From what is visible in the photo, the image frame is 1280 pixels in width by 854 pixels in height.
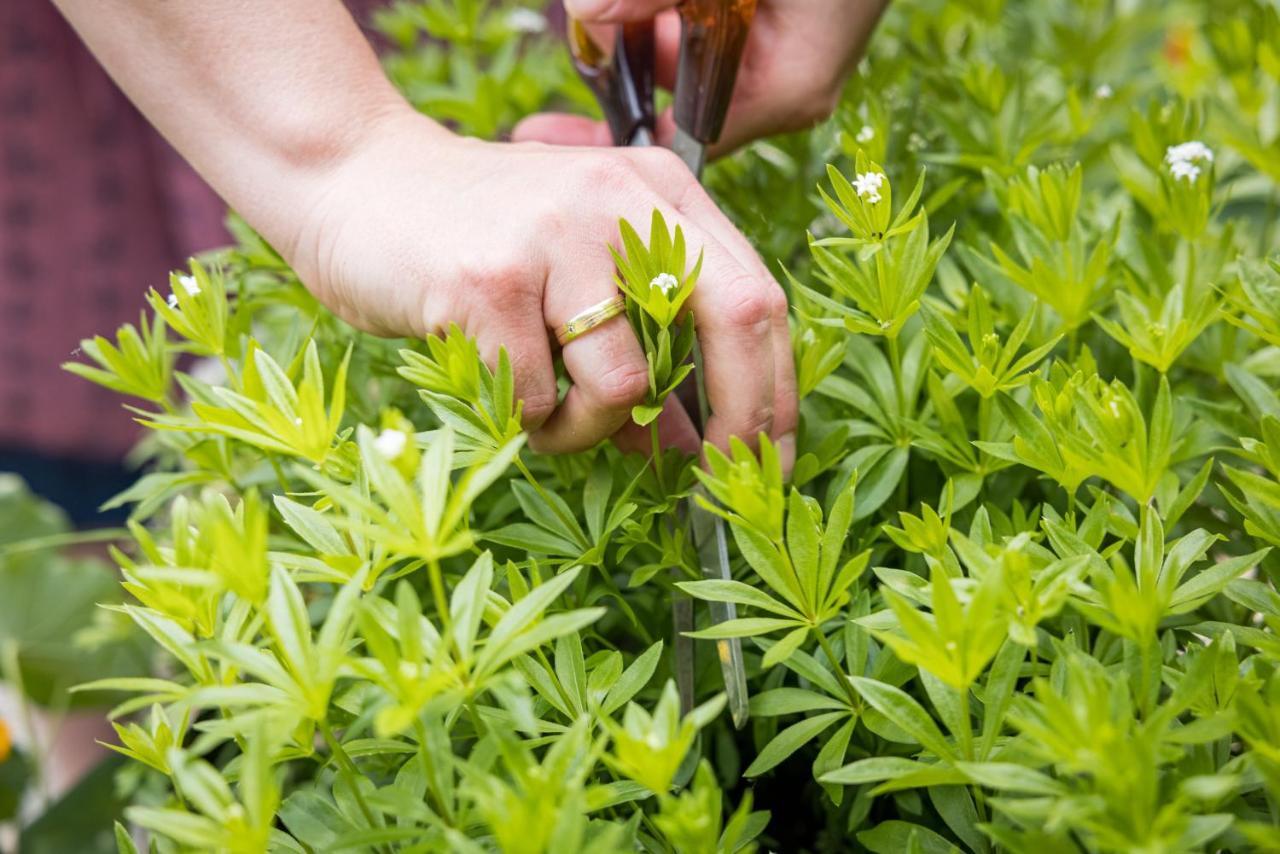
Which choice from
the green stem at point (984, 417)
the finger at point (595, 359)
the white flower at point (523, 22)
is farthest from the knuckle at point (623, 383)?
the white flower at point (523, 22)

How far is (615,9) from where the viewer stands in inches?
35.6

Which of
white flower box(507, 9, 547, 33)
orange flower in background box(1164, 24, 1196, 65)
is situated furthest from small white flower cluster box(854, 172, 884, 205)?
orange flower in background box(1164, 24, 1196, 65)

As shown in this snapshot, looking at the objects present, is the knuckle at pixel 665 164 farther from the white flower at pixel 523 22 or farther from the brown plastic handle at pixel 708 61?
the white flower at pixel 523 22

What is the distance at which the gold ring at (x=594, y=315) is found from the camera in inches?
27.0

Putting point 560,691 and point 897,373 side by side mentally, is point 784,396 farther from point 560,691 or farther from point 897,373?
point 560,691

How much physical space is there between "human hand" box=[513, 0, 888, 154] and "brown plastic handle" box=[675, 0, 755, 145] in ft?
0.32

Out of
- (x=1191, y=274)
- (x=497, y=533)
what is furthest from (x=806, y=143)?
(x=497, y=533)

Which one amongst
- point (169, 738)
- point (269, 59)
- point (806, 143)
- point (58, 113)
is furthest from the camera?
point (58, 113)

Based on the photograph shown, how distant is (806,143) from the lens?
1.12 m

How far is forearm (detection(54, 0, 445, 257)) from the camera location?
2.63 feet

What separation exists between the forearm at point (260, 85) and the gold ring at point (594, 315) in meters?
0.25

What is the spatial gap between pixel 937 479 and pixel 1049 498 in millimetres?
79

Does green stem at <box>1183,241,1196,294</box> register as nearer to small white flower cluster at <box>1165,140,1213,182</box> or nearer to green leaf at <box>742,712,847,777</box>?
small white flower cluster at <box>1165,140,1213,182</box>

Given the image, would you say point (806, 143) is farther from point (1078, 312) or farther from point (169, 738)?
point (169, 738)
